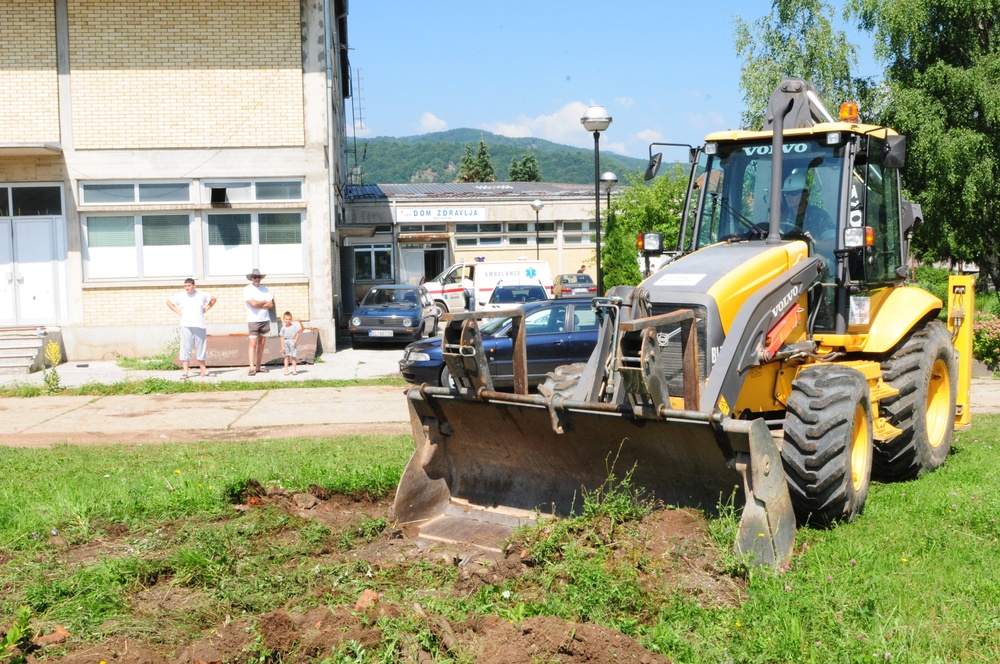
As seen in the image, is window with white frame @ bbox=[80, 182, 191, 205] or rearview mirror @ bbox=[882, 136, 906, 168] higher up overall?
window with white frame @ bbox=[80, 182, 191, 205]

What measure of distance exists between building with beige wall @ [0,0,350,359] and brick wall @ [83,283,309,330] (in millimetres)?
31

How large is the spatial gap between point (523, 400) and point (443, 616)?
77.5 inches

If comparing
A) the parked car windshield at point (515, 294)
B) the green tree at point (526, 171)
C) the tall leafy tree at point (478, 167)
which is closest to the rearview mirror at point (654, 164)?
the parked car windshield at point (515, 294)

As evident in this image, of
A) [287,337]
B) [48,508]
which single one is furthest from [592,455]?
[287,337]

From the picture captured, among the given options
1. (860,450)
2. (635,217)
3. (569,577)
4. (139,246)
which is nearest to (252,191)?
(139,246)

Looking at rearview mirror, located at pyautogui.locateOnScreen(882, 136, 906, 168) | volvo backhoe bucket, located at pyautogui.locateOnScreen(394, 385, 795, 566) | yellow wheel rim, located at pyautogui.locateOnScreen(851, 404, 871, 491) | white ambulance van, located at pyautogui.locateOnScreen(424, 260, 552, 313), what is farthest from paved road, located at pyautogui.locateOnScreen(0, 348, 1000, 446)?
white ambulance van, located at pyautogui.locateOnScreen(424, 260, 552, 313)

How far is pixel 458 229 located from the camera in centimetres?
4522

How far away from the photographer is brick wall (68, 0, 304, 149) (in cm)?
2106

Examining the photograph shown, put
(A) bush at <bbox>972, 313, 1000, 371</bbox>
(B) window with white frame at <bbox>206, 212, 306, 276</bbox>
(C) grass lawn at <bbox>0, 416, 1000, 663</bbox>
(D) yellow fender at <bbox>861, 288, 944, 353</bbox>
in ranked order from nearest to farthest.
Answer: (C) grass lawn at <bbox>0, 416, 1000, 663</bbox> → (D) yellow fender at <bbox>861, 288, 944, 353</bbox> → (A) bush at <bbox>972, 313, 1000, 371</bbox> → (B) window with white frame at <bbox>206, 212, 306, 276</bbox>

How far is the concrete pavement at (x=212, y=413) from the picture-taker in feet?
39.1

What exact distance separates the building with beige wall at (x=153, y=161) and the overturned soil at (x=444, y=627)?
1665cm

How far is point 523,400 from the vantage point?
664 cm

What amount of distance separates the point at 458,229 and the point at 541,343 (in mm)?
31139

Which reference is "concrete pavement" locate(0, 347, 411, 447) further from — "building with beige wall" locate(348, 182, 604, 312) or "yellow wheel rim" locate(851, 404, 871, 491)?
"building with beige wall" locate(348, 182, 604, 312)
